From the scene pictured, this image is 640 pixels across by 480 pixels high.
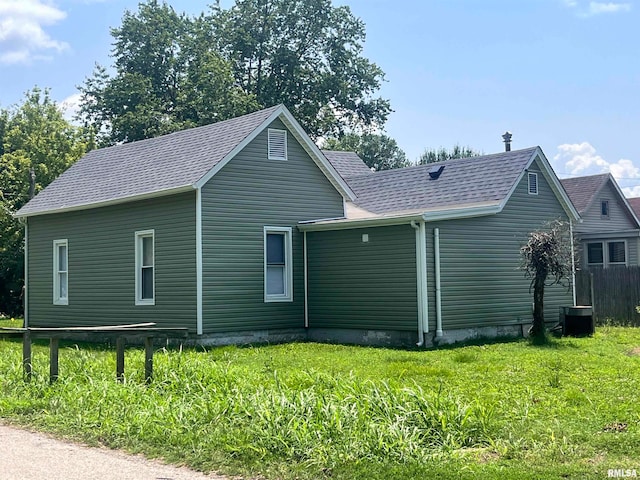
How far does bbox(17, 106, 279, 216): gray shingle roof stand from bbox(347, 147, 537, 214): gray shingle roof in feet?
15.6

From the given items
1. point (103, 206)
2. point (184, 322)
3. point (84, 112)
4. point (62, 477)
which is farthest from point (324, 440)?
point (84, 112)

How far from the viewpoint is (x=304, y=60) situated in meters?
46.6

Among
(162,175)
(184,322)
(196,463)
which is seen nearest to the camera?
(196,463)

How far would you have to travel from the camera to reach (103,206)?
2070cm

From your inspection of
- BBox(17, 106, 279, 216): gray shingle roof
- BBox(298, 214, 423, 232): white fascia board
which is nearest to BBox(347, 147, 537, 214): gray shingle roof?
BBox(298, 214, 423, 232): white fascia board

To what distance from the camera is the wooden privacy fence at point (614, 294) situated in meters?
22.8

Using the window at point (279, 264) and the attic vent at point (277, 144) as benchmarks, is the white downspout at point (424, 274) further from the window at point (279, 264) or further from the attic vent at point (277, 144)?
the attic vent at point (277, 144)

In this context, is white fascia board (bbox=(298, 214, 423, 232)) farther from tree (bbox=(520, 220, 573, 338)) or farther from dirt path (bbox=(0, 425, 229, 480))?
dirt path (bbox=(0, 425, 229, 480))

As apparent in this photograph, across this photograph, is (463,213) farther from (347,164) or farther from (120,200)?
(347,164)

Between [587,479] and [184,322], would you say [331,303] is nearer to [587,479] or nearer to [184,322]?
[184,322]

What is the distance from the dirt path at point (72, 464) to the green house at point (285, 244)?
32.7 ft

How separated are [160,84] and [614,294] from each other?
98.4 ft

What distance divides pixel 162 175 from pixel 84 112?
27.8 metres

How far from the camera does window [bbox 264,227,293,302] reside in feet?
64.2
